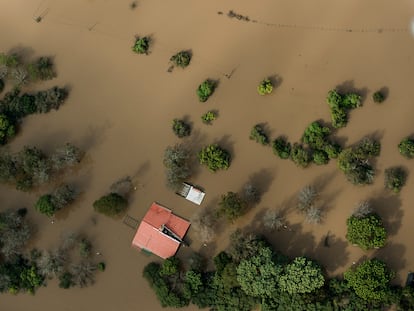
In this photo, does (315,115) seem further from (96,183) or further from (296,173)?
(96,183)

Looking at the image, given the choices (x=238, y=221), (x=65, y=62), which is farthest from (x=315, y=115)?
(x=65, y=62)

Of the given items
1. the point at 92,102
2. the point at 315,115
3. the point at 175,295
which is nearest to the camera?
the point at 175,295

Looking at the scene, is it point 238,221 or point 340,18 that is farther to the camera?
point 340,18

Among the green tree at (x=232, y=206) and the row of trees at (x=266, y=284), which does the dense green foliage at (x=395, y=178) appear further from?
the green tree at (x=232, y=206)

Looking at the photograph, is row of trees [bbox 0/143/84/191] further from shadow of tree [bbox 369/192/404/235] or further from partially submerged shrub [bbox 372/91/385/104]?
partially submerged shrub [bbox 372/91/385/104]

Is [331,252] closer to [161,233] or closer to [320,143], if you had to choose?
[320,143]

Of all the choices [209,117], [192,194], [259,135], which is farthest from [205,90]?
[192,194]

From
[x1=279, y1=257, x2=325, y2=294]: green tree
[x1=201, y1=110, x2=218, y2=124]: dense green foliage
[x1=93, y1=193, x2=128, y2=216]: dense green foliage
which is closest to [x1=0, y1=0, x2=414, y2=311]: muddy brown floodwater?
[x1=201, y1=110, x2=218, y2=124]: dense green foliage
